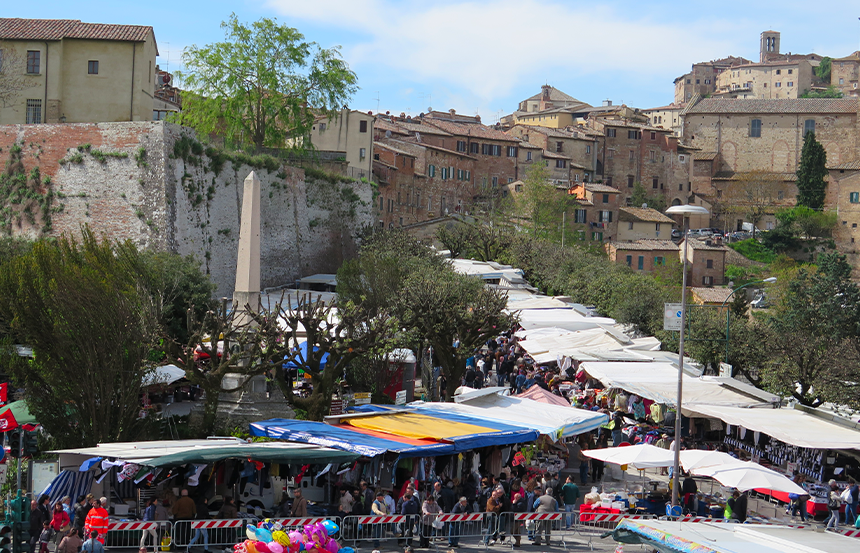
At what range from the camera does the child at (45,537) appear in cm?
1194

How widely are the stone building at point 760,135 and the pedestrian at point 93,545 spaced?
87.9 metres

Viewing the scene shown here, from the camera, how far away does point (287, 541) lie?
9797mm

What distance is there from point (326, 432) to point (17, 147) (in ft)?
75.2

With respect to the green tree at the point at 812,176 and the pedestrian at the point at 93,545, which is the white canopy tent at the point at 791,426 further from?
the green tree at the point at 812,176

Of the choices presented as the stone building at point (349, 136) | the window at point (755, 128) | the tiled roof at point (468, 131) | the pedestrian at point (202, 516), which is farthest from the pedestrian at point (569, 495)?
the window at point (755, 128)

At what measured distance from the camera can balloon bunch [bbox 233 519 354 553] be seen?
31.4ft

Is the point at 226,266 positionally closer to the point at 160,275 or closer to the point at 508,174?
the point at 160,275

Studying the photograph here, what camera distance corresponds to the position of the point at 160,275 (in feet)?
88.5

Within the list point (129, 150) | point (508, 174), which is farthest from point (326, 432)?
point (508, 174)

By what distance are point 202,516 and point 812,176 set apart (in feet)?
272

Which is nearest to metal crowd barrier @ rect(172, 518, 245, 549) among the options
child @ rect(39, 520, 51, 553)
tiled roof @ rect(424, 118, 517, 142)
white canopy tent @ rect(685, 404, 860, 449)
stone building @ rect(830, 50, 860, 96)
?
child @ rect(39, 520, 51, 553)

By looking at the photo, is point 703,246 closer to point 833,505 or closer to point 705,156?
point 705,156

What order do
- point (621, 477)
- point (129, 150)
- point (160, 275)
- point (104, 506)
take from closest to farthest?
point (104, 506), point (621, 477), point (160, 275), point (129, 150)

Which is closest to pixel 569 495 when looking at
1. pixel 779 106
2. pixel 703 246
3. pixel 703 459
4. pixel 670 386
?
pixel 703 459
